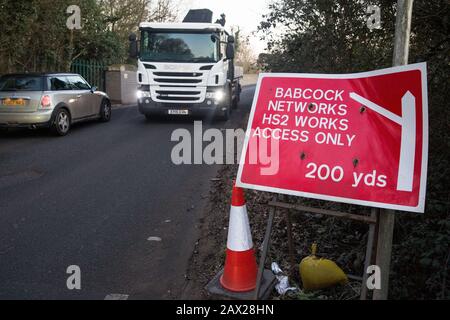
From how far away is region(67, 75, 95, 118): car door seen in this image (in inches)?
451

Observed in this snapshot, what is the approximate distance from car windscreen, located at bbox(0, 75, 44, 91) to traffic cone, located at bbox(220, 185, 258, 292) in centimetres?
826

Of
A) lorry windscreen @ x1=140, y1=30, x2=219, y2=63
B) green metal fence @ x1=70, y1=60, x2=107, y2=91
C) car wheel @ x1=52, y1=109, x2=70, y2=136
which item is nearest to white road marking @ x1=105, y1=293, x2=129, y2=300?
car wheel @ x1=52, y1=109, x2=70, y2=136

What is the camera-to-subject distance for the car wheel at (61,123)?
1029 centimetres

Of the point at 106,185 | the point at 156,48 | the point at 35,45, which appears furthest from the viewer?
the point at 35,45

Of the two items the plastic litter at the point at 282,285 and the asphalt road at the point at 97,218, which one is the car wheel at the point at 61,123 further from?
the plastic litter at the point at 282,285

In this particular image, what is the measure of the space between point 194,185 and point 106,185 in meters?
1.36

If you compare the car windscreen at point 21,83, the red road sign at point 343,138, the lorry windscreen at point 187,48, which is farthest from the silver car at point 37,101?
the red road sign at point 343,138

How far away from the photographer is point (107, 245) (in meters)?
4.39

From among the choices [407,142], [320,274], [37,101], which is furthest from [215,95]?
[407,142]

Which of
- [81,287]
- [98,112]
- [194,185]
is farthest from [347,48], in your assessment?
[98,112]

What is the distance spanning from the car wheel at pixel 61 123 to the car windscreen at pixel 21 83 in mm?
768

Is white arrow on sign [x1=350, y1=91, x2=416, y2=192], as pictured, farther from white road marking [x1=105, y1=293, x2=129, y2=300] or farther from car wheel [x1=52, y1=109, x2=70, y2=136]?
car wheel [x1=52, y1=109, x2=70, y2=136]

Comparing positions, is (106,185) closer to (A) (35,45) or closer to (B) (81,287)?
(B) (81,287)

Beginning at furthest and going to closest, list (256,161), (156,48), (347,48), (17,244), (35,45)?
(35,45) < (156,48) < (347,48) < (17,244) < (256,161)
